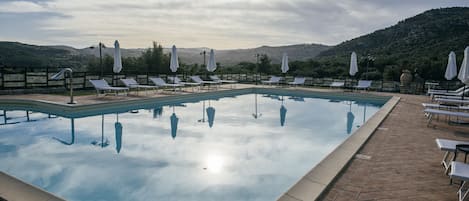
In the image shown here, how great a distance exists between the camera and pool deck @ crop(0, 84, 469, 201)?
3324 millimetres

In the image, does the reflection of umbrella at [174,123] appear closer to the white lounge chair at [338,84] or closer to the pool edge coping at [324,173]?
the pool edge coping at [324,173]

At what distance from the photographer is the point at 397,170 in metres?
4.04

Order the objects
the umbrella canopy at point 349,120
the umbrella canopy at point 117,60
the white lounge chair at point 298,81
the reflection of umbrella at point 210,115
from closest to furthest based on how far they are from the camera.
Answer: the umbrella canopy at point 349,120 < the reflection of umbrella at point 210,115 < the umbrella canopy at point 117,60 < the white lounge chair at point 298,81

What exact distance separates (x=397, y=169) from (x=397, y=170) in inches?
1.5

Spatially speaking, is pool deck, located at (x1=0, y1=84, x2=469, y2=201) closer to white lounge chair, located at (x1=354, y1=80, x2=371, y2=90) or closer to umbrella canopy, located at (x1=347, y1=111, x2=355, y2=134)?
umbrella canopy, located at (x1=347, y1=111, x2=355, y2=134)

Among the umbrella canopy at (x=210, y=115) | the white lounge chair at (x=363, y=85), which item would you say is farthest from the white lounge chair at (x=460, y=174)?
the white lounge chair at (x=363, y=85)

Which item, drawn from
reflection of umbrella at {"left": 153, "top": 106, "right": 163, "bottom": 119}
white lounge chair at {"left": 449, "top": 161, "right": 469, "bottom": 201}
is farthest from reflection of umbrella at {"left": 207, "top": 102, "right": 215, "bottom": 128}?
white lounge chair at {"left": 449, "top": 161, "right": 469, "bottom": 201}

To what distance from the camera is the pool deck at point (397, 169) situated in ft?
10.9

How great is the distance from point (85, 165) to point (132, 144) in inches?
50.2

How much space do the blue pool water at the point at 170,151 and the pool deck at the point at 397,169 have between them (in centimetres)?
93

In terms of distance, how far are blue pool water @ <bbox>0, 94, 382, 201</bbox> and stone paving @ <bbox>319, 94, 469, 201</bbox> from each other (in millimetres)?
953

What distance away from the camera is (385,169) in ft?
13.3

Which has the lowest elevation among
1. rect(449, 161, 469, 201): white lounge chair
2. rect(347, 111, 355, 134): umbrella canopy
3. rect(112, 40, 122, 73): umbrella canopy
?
rect(347, 111, 355, 134): umbrella canopy

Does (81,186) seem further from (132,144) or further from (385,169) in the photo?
(385,169)
